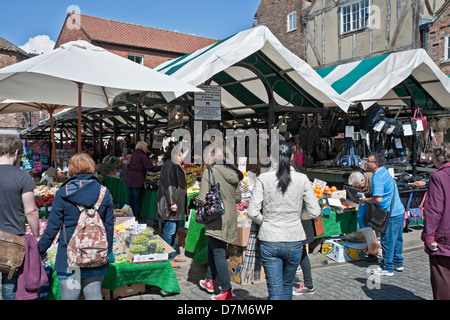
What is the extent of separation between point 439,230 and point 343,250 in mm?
2645

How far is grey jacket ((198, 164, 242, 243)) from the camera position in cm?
407

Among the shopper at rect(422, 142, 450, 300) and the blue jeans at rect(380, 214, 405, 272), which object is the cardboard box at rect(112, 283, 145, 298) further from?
the blue jeans at rect(380, 214, 405, 272)

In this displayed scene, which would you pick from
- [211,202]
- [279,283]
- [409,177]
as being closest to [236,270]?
[211,202]

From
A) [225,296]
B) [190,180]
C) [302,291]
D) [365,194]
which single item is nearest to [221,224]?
[225,296]

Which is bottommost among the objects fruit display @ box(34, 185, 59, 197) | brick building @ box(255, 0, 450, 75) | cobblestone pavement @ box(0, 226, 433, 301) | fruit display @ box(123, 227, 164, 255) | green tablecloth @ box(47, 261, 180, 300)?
cobblestone pavement @ box(0, 226, 433, 301)

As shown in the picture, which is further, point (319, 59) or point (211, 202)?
point (319, 59)

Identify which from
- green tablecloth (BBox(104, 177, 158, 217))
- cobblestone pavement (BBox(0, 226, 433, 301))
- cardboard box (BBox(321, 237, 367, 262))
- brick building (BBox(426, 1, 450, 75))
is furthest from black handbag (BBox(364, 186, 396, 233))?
brick building (BBox(426, 1, 450, 75))

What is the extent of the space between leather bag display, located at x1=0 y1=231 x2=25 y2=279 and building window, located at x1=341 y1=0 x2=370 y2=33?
16270 millimetres

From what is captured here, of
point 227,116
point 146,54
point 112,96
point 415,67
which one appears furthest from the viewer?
point 146,54

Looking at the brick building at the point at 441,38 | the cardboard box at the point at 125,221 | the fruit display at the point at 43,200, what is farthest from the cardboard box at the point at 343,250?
the brick building at the point at 441,38

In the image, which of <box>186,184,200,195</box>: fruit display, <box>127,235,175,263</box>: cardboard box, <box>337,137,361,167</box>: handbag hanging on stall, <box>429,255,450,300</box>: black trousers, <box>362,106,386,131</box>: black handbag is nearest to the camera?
<box>429,255,450,300</box>: black trousers
